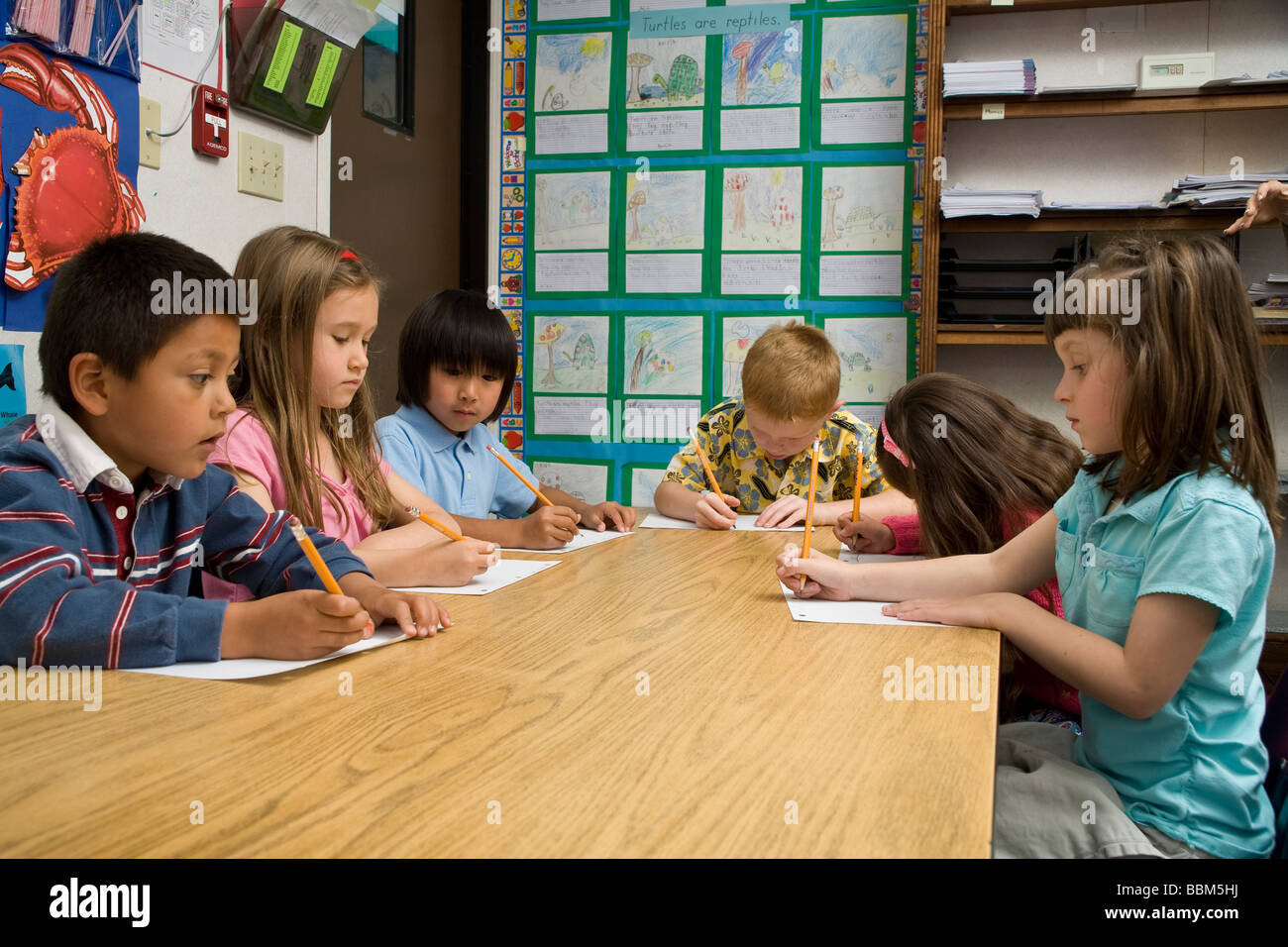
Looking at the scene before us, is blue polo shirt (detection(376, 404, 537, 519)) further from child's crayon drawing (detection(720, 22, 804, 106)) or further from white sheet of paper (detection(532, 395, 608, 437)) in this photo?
child's crayon drawing (detection(720, 22, 804, 106))

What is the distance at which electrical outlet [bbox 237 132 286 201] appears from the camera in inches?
81.9

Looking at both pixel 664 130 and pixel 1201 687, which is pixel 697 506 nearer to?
pixel 1201 687

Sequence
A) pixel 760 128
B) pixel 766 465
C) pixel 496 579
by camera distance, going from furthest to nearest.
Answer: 1. pixel 760 128
2. pixel 766 465
3. pixel 496 579

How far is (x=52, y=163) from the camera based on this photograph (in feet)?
5.16

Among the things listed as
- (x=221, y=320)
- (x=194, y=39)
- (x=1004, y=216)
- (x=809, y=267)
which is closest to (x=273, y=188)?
(x=194, y=39)

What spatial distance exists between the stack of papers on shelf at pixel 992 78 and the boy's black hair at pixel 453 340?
144 cm

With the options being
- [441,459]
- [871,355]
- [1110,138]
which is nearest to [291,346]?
[441,459]

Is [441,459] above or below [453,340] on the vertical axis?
below

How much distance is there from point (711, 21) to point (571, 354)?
45.1 inches

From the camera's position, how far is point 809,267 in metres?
3.10

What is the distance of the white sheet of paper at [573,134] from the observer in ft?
10.7

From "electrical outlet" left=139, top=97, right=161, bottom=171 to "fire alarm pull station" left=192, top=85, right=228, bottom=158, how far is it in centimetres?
10
